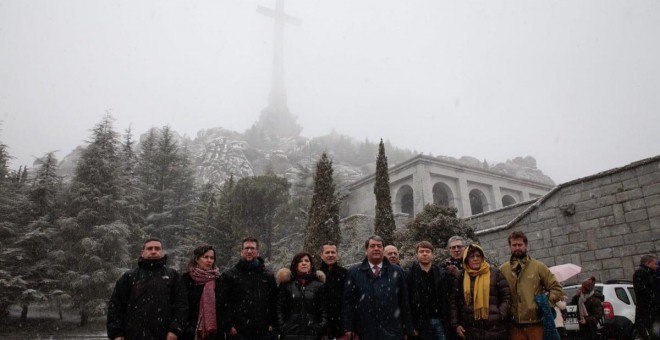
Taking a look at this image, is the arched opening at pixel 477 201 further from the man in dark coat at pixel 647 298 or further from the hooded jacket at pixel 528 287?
the hooded jacket at pixel 528 287

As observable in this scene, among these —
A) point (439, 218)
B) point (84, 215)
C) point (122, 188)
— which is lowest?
point (439, 218)

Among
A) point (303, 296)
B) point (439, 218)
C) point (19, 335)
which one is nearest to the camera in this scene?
point (303, 296)

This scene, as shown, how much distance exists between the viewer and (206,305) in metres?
4.84

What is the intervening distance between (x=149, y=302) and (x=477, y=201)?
119 feet

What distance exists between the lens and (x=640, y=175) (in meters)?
9.90

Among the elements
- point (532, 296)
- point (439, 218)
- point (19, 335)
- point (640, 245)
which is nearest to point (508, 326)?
point (532, 296)

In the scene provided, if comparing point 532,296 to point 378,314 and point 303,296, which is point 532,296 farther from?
point 303,296

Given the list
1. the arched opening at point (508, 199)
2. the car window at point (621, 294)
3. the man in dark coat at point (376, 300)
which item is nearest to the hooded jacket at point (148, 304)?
the man in dark coat at point (376, 300)

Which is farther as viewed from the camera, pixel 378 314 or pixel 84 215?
pixel 84 215

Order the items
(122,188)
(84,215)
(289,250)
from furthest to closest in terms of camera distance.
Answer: (289,250) < (122,188) < (84,215)

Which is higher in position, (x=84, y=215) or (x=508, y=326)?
(x=84, y=215)

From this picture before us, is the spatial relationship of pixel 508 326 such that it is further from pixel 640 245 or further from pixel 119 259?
pixel 119 259

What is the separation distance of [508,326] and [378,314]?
1.35m

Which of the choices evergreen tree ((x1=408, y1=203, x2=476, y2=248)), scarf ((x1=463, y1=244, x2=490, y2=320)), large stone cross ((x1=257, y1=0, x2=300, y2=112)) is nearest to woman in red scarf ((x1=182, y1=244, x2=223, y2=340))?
scarf ((x1=463, y1=244, x2=490, y2=320))
